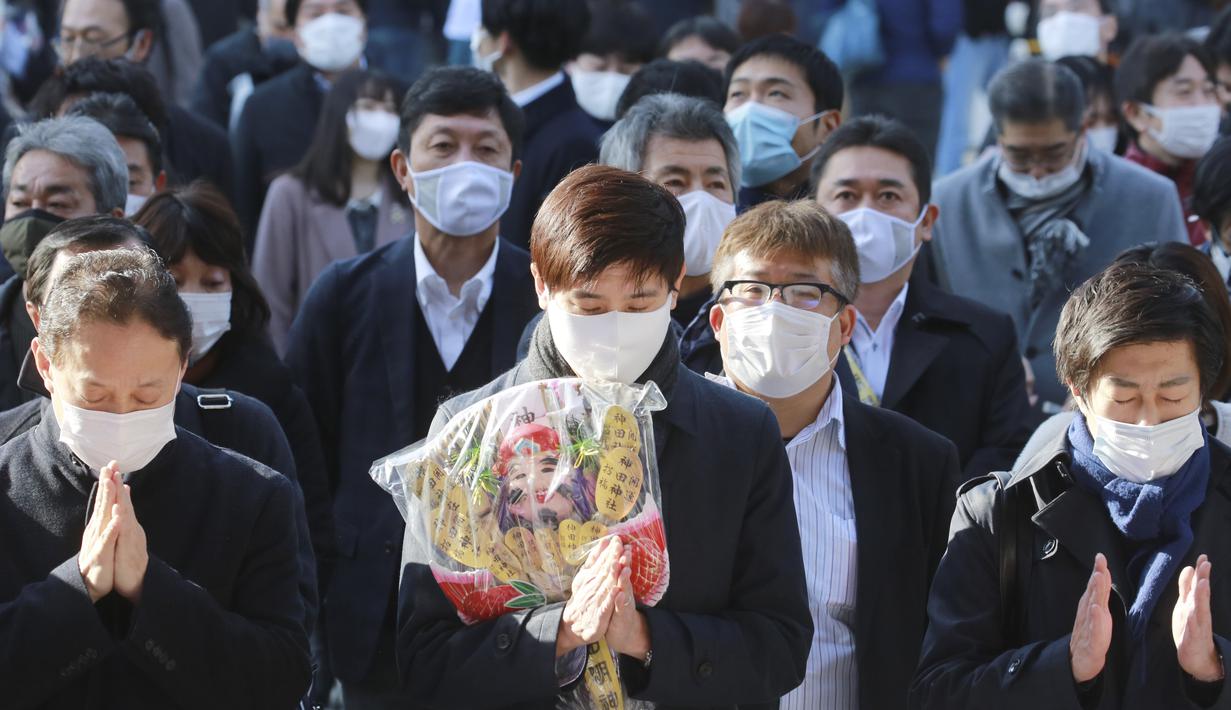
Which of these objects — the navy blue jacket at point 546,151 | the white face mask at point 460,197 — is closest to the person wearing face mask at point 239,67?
the navy blue jacket at point 546,151

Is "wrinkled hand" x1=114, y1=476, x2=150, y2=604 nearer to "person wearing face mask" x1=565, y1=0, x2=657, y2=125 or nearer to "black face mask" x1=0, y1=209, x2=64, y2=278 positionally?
"black face mask" x1=0, y1=209, x2=64, y2=278

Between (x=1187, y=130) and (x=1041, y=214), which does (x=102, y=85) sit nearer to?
(x=1041, y=214)

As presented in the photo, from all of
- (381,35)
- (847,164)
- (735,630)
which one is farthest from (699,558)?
(381,35)

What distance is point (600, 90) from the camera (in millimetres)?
8602

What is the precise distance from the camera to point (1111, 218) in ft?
21.8

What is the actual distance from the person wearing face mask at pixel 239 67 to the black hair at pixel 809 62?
298cm

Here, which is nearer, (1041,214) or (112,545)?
(112,545)

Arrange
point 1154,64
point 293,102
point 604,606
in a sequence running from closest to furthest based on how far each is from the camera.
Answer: point 604,606 → point 1154,64 → point 293,102

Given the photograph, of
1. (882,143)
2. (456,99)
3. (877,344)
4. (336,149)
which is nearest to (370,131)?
(336,149)

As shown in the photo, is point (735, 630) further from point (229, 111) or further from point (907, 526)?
point (229, 111)

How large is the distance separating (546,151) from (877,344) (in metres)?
2.01

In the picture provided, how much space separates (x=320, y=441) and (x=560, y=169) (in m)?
2.08

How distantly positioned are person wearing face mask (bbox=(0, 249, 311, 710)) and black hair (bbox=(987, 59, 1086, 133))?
3957mm

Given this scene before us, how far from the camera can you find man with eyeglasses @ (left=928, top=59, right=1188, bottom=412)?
651cm
